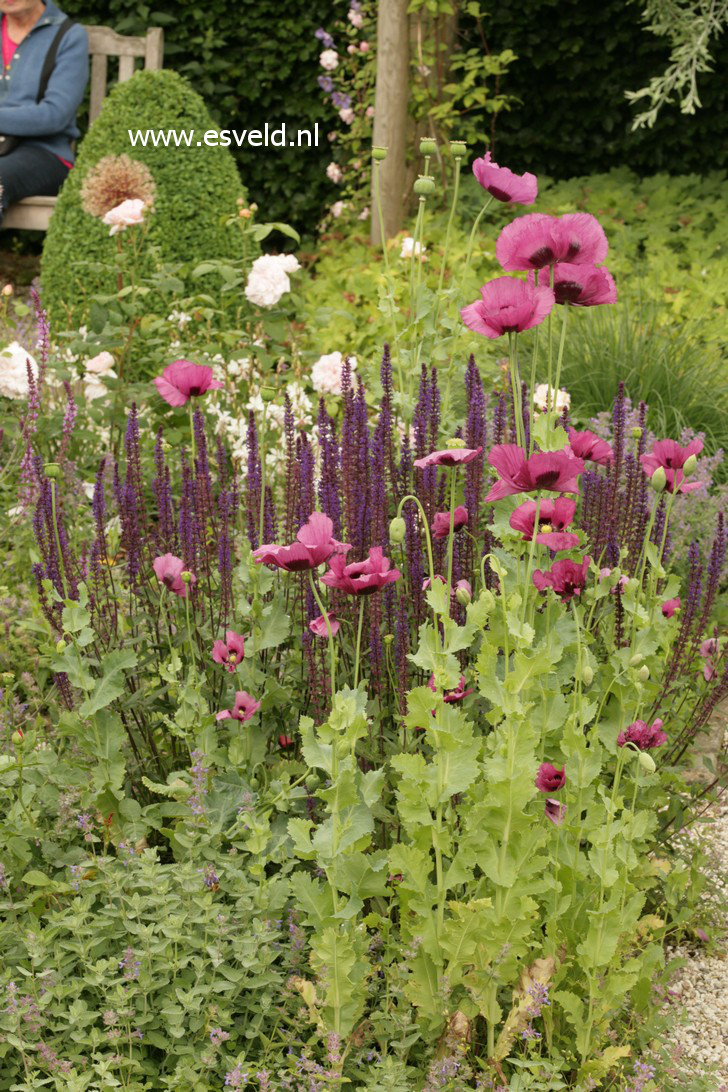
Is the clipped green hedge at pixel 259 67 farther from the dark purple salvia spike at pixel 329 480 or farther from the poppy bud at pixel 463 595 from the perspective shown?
the poppy bud at pixel 463 595

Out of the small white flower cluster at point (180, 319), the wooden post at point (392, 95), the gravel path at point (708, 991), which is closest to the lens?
the gravel path at point (708, 991)

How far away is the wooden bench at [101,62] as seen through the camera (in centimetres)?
720

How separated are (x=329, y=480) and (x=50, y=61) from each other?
551 centimetres

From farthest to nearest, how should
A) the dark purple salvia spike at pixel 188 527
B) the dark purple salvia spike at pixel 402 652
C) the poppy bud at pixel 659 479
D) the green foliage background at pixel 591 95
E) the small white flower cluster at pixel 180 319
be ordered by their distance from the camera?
the green foliage background at pixel 591 95
the small white flower cluster at pixel 180 319
the dark purple salvia spike at pixel 188 527
the dark purple salvia spike at pixel 402 652
the poppy bud at pixel 659 479

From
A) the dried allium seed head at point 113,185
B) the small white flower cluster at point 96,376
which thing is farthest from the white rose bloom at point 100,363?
the dried allium seed head at point 113,185

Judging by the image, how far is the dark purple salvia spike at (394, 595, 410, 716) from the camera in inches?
92.7

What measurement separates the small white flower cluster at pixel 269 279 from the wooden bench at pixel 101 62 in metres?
2.97

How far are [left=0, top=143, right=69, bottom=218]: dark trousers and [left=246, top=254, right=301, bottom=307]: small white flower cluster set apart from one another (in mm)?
2989

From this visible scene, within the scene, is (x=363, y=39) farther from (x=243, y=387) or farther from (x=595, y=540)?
(x=595, y=540)

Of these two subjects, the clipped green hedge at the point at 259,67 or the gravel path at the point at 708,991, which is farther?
the clipped green hedge at the point at 259,67

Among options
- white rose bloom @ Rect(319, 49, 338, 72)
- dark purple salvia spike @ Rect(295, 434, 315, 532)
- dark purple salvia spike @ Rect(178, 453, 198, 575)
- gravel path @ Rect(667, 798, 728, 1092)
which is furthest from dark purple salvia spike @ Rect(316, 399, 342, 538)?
white rose bloom @ Rect(319, 49, 338, 72)

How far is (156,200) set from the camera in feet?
19.3

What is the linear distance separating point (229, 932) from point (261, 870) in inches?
8.6

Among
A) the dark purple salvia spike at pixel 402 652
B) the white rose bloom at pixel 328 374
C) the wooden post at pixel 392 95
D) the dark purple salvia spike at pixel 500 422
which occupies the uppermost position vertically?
the wooden post at pixel 392 95
